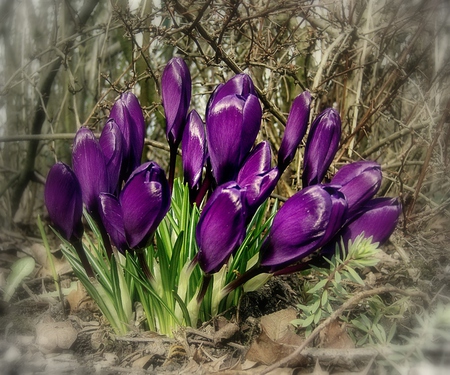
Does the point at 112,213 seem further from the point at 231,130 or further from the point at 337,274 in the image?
the point at 337,274

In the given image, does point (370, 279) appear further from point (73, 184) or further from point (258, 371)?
point (73, 184)

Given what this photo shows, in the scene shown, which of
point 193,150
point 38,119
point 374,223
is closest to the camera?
point 374,223

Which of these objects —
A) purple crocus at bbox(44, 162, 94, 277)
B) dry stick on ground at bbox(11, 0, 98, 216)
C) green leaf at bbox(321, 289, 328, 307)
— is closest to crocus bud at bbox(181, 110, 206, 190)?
purple crocus at bbox(44, 162, 94, 277)

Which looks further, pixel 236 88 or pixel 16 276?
pixel 16 276

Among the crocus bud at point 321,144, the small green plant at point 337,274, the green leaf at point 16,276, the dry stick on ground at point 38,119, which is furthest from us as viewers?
the dry stick on ground at point 38,119

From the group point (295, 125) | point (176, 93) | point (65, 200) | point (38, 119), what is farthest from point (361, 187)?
point (38, 119)

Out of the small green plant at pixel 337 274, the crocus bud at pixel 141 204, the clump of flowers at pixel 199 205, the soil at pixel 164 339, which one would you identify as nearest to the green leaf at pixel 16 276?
the soil at pixel 164 339

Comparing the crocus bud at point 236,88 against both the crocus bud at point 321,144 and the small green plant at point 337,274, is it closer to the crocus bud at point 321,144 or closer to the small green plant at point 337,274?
the crocus bud at point 321,144
